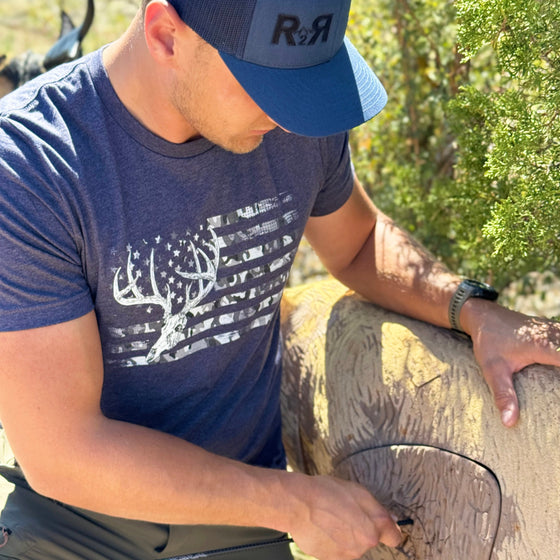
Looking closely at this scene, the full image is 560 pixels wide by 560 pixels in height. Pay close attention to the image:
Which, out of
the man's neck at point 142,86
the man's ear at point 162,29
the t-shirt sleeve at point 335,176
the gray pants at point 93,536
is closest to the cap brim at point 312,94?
the man's ear at point 162,29

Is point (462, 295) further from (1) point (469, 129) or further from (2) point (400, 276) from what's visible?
(1) point (469, 129)

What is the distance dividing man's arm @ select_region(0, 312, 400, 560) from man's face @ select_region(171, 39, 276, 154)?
50 centimetres

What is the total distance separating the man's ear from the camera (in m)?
1.62

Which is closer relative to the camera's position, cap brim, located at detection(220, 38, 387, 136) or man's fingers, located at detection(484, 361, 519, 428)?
cap brim, located at detection(220, 38, 387, 136)

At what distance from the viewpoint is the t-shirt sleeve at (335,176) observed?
219cm

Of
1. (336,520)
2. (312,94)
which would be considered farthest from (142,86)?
(336,520)

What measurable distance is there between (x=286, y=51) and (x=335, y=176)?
26.0 inches

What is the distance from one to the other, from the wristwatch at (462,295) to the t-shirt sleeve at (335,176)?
0.46 m

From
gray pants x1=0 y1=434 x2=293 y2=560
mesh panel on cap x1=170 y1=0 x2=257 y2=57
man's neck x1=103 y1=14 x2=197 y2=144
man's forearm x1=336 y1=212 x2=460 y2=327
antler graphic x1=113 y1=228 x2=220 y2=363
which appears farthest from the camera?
man's forearm x1=336 y1=212 x2=460 y2=327

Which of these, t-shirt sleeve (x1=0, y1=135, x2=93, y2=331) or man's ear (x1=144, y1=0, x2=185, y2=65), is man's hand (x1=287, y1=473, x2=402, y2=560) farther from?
man's ear (x1=144, y1=0, x2=185, y2=65)

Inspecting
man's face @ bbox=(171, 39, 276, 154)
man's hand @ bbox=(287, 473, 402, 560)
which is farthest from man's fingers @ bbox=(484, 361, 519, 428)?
man's face @ bbox=(171, 39, 276, 154)

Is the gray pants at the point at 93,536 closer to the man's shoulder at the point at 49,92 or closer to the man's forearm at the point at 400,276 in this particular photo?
the man's forearm at the point at 400,276

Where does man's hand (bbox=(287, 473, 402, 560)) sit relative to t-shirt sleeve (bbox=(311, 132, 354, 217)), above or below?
below

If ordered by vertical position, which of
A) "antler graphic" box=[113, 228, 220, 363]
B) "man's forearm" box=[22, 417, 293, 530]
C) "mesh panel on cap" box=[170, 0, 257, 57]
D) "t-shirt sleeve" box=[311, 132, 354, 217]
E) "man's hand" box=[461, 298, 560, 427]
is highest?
"mesh panel on cap" box=[170, 0, 257, 57]
